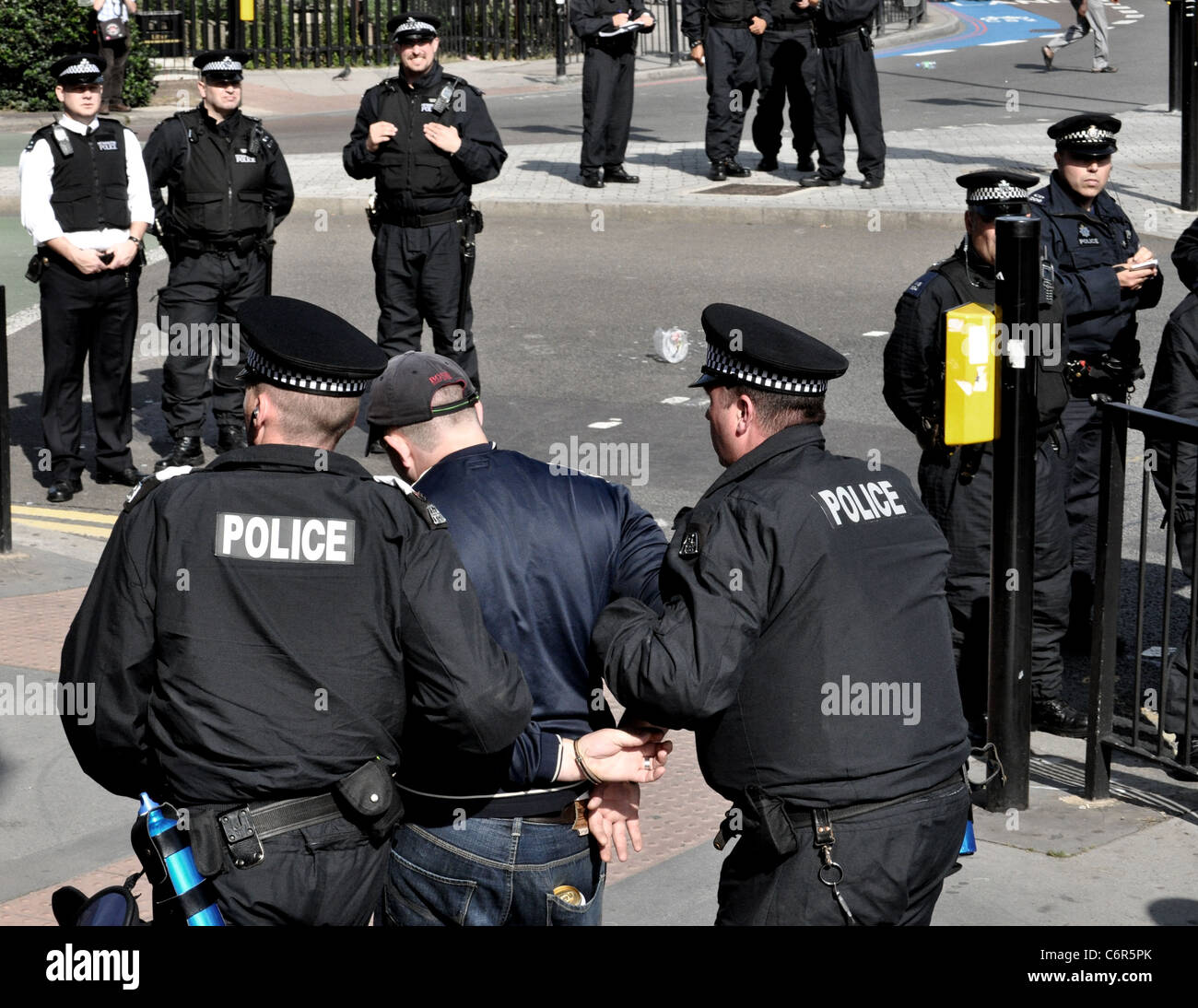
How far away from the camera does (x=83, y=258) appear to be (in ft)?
29.7

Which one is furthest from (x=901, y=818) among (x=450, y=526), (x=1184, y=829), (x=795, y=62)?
(x=795, y=62)

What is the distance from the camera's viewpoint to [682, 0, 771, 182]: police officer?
16.6 m

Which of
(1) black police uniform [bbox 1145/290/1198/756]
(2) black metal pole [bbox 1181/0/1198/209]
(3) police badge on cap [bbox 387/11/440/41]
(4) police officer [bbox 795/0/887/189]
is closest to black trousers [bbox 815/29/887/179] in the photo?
(4) police officer [bbox 795/0/887/189]

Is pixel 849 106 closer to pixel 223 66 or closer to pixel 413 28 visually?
pixel 413 28

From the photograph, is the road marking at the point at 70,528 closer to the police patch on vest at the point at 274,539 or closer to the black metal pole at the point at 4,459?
the black metal pole at the point at 4,459

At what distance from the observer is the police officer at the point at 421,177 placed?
9.82m

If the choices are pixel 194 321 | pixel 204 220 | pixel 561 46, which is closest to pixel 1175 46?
pixel 561 46

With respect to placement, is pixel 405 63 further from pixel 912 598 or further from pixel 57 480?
pixel 912 598

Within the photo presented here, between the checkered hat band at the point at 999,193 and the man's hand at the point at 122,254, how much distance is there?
498 cm

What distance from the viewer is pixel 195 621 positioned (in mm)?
3191

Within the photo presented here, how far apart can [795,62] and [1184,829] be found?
1269cm

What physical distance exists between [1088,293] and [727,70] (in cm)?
1047

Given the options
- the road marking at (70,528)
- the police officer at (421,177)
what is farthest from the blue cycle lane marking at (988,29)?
the road marking at (70,528)

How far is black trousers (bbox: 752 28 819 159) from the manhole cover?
70 cm
